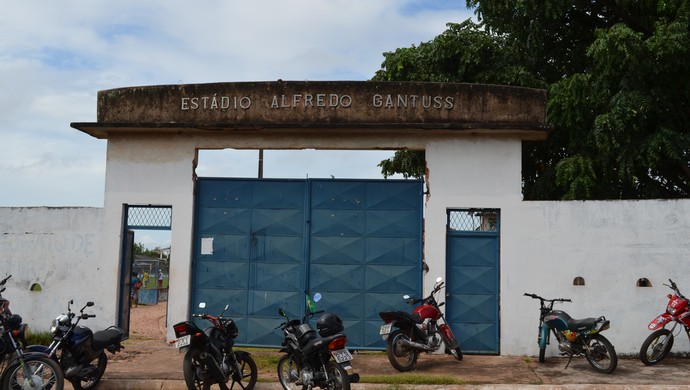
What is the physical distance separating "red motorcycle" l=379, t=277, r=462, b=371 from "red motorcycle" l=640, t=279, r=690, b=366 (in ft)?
8.74

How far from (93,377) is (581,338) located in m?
6.38

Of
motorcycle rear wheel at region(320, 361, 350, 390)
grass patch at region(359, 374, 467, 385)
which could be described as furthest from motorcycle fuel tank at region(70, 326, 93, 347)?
grass patch at region(359, 374, 467, 385)

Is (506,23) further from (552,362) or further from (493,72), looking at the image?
(552,362)

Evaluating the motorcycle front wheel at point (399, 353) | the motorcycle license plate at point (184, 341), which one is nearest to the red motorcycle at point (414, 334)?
the motorcycle front wheel at point (399, 353)

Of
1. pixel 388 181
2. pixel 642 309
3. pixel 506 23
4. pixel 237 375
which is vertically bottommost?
pixel 237 375

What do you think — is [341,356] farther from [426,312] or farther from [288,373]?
[426,312]

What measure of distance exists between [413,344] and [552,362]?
2277 millimetres

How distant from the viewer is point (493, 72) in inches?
657

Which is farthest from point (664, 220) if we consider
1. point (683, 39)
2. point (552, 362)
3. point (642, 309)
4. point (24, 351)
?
point (24, 351)

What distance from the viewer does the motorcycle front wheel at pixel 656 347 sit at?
33.3ft

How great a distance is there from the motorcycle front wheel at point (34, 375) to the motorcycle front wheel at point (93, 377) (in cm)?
49

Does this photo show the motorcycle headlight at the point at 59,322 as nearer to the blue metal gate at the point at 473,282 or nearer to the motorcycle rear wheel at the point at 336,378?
the motorcycle rear wheel at the point at 336,378

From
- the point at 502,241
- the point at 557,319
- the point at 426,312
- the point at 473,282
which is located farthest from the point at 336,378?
the point at 502,241

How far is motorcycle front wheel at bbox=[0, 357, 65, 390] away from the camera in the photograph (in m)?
7.83
